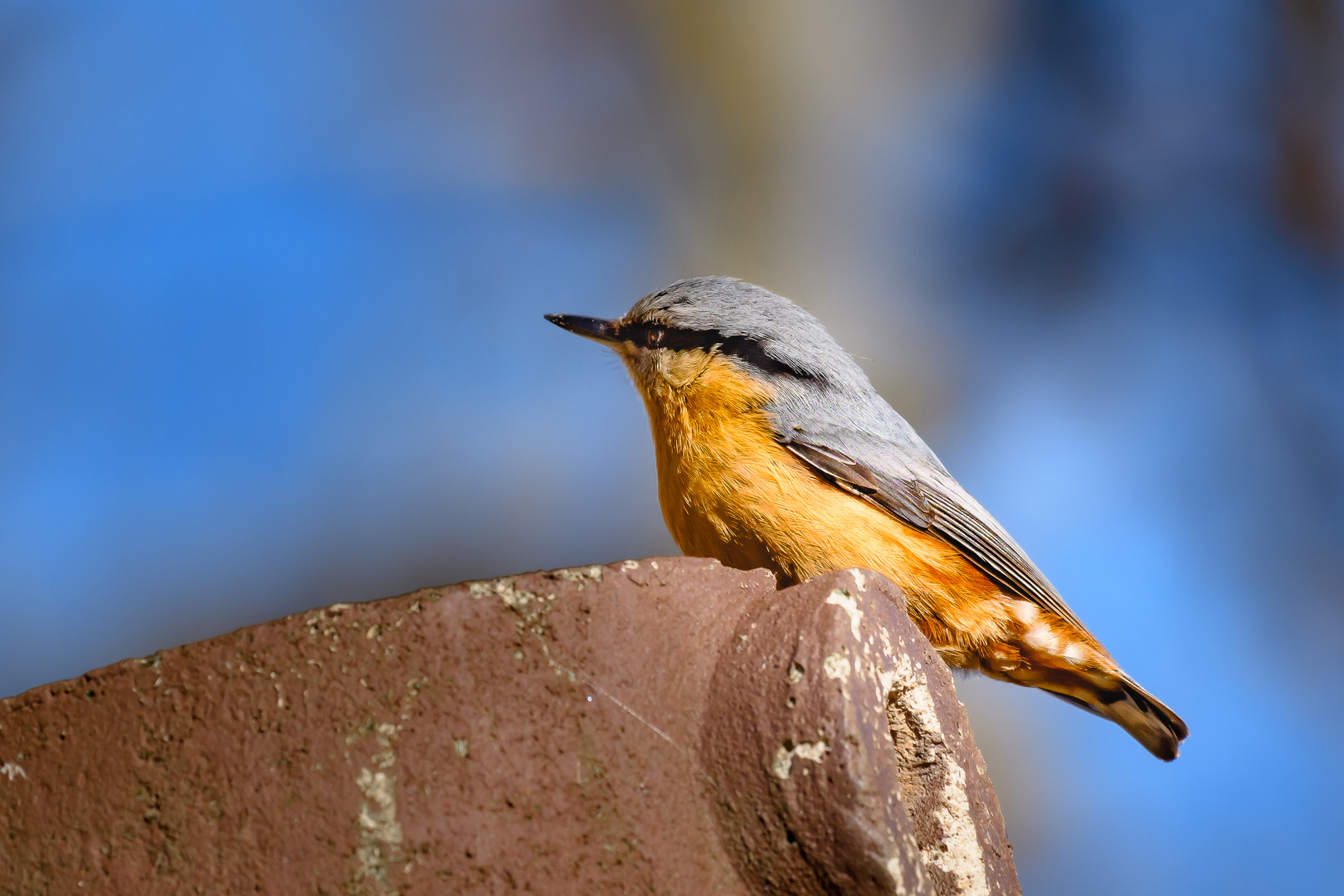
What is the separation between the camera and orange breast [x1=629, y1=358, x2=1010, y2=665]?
263 cm

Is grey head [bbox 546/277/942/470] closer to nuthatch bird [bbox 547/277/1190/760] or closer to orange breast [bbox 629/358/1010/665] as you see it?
nuthatch bird [bbox 547/277/1190/760]

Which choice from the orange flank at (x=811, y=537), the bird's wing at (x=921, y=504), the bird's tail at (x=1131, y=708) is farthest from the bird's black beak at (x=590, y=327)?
the bird's tail at (x=1131, y=708)

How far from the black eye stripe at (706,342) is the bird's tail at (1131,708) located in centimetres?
117

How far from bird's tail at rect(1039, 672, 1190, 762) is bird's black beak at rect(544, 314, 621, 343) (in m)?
1.69

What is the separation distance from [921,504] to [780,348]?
2.00 ft

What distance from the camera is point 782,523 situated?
8.61 ft

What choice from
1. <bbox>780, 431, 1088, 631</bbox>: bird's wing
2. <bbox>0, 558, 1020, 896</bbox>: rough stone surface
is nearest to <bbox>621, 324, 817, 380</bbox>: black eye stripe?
<bbox>780, 431, 1088, 631</bbox>: bird's wing

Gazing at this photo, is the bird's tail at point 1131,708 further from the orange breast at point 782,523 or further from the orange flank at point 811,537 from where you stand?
the orange breast at point 782,523

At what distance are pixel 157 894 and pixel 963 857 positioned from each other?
1.27m

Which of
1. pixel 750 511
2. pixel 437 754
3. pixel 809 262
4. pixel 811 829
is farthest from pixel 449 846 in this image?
pixel 809 262

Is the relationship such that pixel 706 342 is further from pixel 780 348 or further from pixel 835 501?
pixel 835 501

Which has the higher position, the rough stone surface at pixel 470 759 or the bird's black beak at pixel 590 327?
the bird's black beak at pixel 590 327

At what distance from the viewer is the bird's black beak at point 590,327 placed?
11.2ft

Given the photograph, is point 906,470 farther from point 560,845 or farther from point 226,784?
point 226,784
